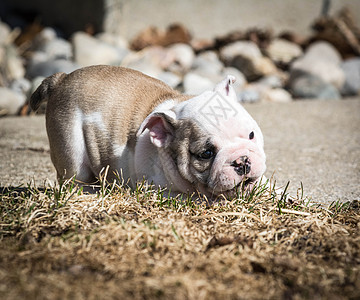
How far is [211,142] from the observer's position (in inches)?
102

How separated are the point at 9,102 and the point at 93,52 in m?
1.98

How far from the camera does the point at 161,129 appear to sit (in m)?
2.78

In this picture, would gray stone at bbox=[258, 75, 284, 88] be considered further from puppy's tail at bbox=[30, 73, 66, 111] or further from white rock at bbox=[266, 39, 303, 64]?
puppy's tail at bbox=[30, 73, 66, 111]

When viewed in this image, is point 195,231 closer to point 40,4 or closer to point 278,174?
point 278,174

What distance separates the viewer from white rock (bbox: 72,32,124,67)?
25.0 feet

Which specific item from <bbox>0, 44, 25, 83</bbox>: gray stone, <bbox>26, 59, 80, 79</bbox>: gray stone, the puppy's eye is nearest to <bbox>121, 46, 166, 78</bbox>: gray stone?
<bbox>26, 59, 80, 79</bbox>: gray stone

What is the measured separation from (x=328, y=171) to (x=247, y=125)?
1.52 metres

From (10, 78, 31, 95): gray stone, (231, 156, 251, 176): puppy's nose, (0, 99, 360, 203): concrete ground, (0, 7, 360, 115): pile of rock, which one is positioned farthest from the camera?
(0, 7, 360, 115): pile of rock

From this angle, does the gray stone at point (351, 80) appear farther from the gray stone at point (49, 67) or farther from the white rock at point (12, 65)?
the white rock at point (12, 65)

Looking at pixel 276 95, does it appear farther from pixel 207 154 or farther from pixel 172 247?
pixel 172 247

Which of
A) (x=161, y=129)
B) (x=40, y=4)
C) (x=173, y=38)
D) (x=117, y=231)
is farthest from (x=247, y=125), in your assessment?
(x=40, y=4)

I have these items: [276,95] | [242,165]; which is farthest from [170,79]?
[242,165]

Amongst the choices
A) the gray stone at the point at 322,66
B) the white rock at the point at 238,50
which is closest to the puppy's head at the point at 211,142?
the gray stone at the point at 322,66

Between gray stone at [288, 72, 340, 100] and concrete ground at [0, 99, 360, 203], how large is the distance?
68cm
